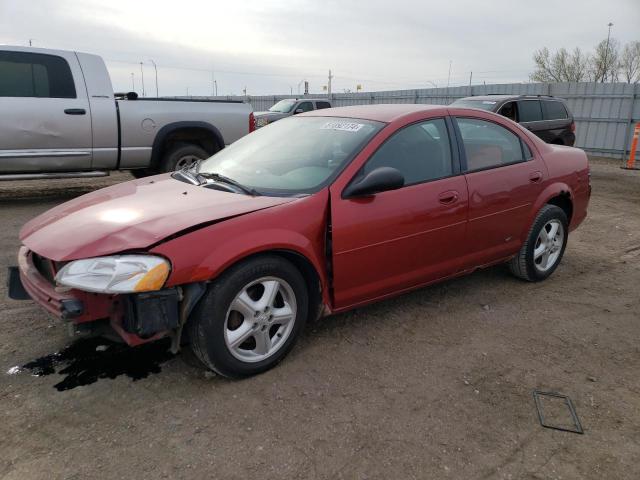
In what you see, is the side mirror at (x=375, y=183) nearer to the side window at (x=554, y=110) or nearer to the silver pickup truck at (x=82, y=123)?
the silver pickup truck at (x=82, y=123)

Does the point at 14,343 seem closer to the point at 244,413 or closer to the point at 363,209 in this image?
the point at 244,413

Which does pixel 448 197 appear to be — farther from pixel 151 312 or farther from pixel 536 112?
pixel 536 112

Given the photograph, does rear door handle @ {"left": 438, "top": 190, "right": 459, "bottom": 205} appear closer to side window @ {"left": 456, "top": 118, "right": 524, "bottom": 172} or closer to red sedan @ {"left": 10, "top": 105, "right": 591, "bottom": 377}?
red sedan @ {"left": 10, "top": 105, "right": 591, "bottom": 377}

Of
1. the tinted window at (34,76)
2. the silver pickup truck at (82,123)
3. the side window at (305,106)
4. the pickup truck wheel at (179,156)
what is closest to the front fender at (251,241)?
the pickup truck wheel at (179,156)

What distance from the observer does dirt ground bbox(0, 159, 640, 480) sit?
7.54ft

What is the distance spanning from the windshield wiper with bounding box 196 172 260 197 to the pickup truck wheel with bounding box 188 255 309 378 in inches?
19.5

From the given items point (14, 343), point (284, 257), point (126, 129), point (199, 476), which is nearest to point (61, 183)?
point (126, 129)

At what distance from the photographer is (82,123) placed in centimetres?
696

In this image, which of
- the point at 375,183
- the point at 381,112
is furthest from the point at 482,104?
the point at 375,183

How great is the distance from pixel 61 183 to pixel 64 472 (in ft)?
28.3

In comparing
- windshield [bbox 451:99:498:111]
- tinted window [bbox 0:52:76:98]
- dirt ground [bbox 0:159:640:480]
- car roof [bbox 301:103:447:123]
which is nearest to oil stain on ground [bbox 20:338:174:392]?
dirt ground [bbox 0:159:640:480]

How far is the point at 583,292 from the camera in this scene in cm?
445

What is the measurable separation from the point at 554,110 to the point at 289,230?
10.6 meters

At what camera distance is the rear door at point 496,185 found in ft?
→ 12.7
